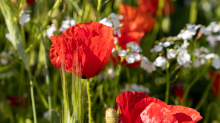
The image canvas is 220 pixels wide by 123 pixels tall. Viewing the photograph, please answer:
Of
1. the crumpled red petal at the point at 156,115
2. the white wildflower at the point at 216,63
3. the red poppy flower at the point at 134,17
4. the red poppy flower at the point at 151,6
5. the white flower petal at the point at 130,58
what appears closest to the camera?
the crumpled red petal at the point at 156,115

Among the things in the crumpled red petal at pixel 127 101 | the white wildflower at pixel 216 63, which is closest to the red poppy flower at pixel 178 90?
the white wildflower at pixel 216 63

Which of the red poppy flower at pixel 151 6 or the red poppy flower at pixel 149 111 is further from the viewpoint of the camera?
the red poppy flower at pixel 151 6

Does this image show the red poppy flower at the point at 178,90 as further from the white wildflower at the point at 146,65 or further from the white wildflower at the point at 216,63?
the white wildflower at the point at 146,65

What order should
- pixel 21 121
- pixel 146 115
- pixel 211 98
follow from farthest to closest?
1. pixel 211 98
2. pixel 21 121
3. pixel 146 115

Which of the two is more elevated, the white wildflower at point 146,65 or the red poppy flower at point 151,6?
the red poppy flower at point 151,6

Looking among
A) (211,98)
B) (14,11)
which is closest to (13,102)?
(14,11)

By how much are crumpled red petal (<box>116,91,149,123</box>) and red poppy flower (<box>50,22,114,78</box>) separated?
60 mm

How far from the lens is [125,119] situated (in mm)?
370

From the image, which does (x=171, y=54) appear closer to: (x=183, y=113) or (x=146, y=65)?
(x=146, y=65)

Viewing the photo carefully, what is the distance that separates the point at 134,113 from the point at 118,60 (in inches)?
7.9

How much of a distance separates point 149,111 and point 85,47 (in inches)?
5.1

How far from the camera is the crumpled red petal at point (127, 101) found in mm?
365

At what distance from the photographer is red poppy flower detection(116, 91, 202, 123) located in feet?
1.12

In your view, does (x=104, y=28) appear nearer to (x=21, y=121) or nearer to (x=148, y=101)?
(x=148, y=101)
